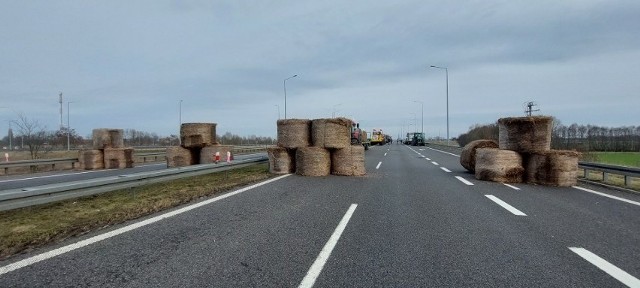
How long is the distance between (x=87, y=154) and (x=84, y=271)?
18.3 meters

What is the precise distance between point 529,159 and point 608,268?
9078mm

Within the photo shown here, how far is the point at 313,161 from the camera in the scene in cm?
1326

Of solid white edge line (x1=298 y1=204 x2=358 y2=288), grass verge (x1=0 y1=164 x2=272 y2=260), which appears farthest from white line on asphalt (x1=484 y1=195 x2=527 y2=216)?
grass verge (x1=0 y1=164 x2=272 y2=260)

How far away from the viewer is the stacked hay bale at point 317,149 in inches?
526

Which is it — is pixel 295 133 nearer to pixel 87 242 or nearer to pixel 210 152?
Result: pixel 210 152

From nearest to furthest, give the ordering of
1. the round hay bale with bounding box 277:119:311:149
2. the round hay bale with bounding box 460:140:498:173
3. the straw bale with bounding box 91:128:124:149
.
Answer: the round hay bale with bounding box 277:119:311:149, the round hay bale with bounding box 460:140:498:173, the straw bale with bounding box 91:128:124:149

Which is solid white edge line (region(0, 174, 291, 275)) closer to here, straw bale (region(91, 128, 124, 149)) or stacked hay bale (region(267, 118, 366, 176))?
stacked hay bale (region(267, 118, 366, 176))

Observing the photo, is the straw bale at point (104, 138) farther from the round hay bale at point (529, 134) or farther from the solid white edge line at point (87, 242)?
the round hay bale at point (529, 134)

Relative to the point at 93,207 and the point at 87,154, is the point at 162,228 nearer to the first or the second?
the point at 93,207

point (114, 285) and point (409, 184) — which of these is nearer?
point (114, 285)

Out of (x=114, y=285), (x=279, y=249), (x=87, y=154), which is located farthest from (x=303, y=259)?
(x=87, y=154)

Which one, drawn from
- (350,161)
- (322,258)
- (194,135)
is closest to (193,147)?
(194,135)

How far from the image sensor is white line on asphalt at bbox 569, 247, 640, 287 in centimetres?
359

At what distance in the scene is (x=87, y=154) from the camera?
1936 cm
